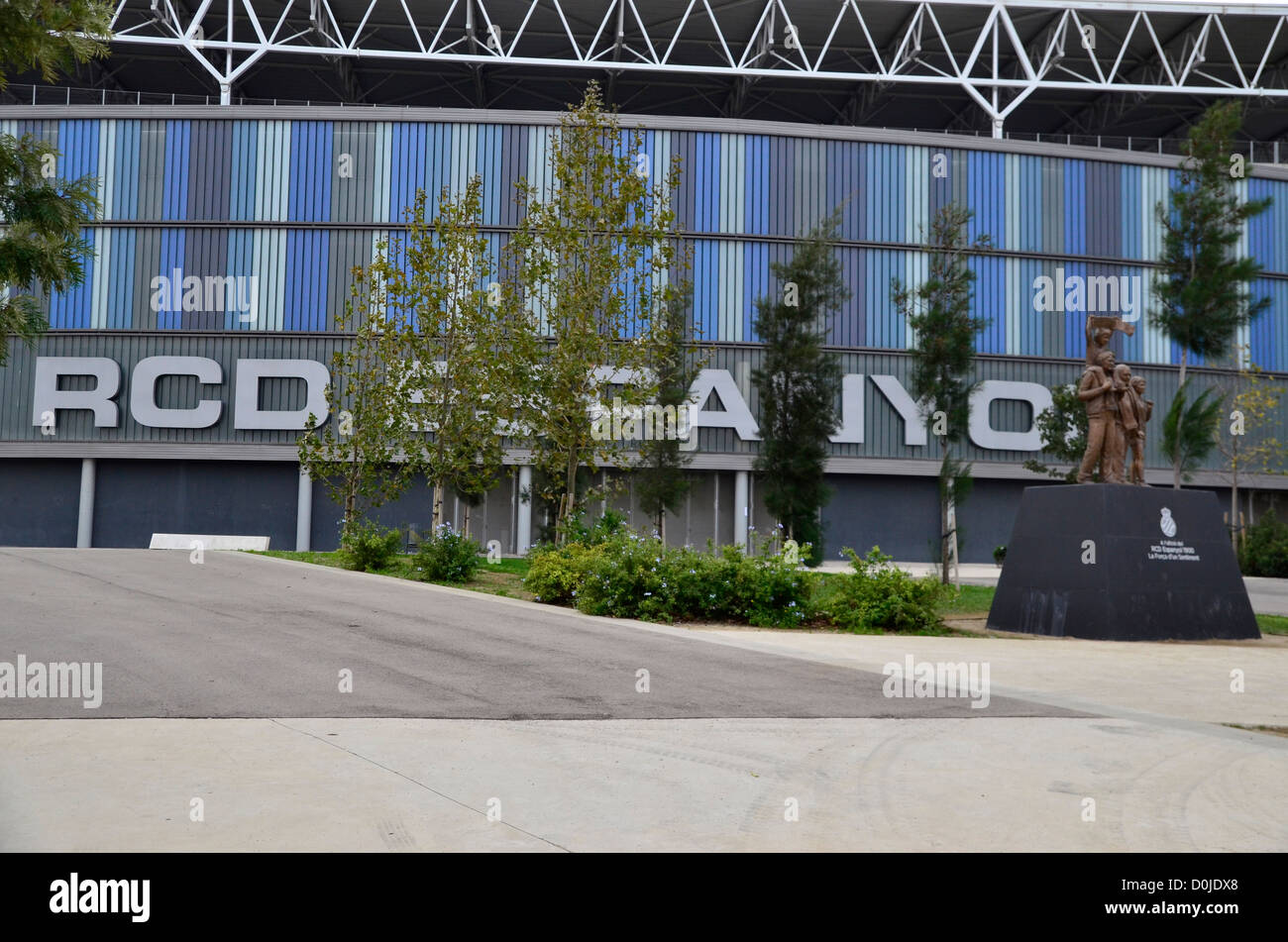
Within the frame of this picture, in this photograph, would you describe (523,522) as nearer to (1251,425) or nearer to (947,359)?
(947,359)

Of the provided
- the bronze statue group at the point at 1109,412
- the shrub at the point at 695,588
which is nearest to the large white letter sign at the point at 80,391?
the shrub at the point at 695,588

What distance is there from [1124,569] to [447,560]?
1183 centimetres

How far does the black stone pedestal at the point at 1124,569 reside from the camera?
1723 cm

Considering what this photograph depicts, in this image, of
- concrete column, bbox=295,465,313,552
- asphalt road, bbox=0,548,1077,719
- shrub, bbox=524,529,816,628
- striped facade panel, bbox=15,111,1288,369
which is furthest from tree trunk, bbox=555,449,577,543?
concrete column, bbox=295,465,313,552

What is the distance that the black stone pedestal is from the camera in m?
17.2

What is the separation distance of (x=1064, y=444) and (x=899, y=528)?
9070 mm

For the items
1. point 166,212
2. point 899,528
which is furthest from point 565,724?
point 166,212

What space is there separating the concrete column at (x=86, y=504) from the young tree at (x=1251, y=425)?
39.7 meters

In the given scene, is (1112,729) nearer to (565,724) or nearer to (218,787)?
(565,724)

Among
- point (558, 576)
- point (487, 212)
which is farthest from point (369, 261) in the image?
point (558, 576)

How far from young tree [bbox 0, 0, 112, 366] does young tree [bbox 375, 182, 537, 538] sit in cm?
1666

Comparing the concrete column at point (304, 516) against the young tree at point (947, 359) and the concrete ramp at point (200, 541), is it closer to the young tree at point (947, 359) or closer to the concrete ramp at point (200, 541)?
the concrete ramp at point (200, 541)

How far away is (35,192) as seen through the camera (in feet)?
23.6

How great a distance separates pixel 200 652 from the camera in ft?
38.4
